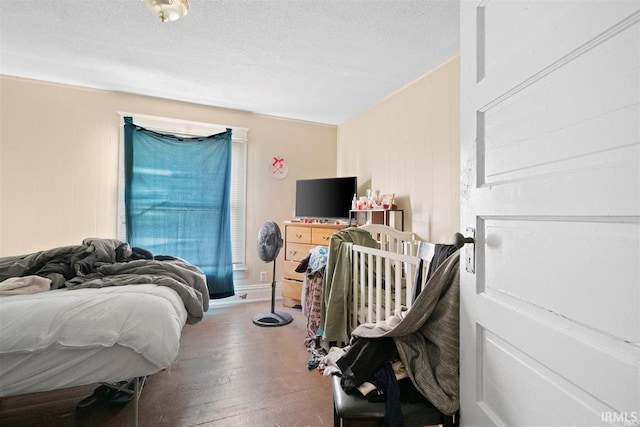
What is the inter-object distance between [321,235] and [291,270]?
0.60m

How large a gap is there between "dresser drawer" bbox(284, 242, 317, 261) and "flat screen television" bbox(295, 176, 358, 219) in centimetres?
42

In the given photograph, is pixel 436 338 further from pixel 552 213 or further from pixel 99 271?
pixel 99 271

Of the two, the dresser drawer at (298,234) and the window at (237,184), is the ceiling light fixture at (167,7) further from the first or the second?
the dresser drawer at (298,234)

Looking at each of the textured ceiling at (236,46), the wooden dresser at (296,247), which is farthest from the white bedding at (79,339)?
the wooden dresser at (296,247)

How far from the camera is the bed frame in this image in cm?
155

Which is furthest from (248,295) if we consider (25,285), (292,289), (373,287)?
(25,285)

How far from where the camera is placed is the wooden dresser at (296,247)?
10.8 feet

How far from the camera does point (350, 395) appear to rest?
933 mm

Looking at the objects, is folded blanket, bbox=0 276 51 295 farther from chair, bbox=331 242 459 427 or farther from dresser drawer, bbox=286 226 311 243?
dresser drawer, bbox=286 226 311 243

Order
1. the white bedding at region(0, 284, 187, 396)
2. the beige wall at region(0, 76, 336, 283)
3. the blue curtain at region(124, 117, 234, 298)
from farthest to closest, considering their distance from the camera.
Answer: the blue curtain at region(124, 117, 234, 298) → the beige wall at region(0, 76, 336, 283) → the white bedding at region(0, 284, 187, 396)

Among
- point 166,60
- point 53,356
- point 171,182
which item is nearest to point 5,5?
point 166,60

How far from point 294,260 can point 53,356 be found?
2.38 m

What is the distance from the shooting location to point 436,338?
3.08 feet

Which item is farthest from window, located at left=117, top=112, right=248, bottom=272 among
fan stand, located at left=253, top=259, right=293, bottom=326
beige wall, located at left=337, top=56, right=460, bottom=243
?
beige wall, located at left=337, top=56, right=460, bottom=243
